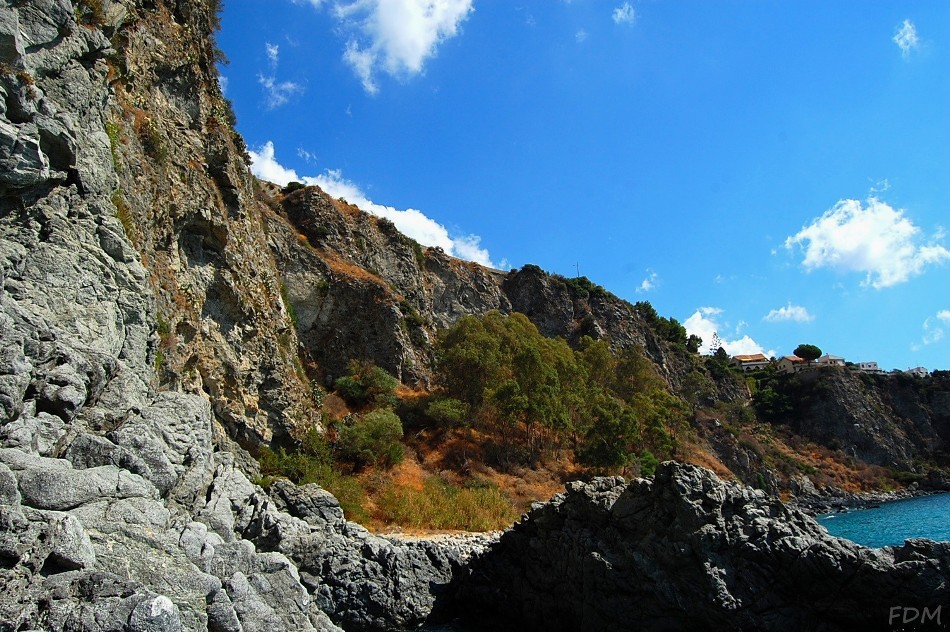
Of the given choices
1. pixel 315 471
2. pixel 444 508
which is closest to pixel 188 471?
pixel 315 471

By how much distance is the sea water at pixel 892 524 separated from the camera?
1192 inches

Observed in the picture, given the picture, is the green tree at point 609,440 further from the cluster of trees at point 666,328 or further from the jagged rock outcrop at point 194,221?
the cluster of trees at point 666,328

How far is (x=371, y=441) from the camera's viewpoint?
2869cm

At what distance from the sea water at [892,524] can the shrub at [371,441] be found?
2208 cm

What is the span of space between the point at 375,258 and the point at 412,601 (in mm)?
38701

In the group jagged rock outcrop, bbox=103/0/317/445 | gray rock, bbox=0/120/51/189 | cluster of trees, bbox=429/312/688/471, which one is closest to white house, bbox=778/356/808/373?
cluster of trees, bbox=429/312/688/471

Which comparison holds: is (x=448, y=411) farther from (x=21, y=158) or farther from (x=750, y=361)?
(x=750, y=361)

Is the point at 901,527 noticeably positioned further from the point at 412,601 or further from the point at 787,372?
the point at 787,372

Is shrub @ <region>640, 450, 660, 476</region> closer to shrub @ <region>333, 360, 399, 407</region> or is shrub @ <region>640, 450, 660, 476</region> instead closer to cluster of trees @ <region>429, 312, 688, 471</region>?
cluster of trees @ <region>429, 312, 688, 471</region>

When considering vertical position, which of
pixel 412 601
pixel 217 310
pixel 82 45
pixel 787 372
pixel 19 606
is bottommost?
pixel 412 601

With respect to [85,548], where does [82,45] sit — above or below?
above

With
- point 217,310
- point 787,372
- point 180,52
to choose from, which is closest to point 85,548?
point 217,310

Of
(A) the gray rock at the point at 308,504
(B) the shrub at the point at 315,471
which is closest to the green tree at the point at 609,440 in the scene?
(B) the shrub at the point at 315,471

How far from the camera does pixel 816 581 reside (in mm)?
12320
